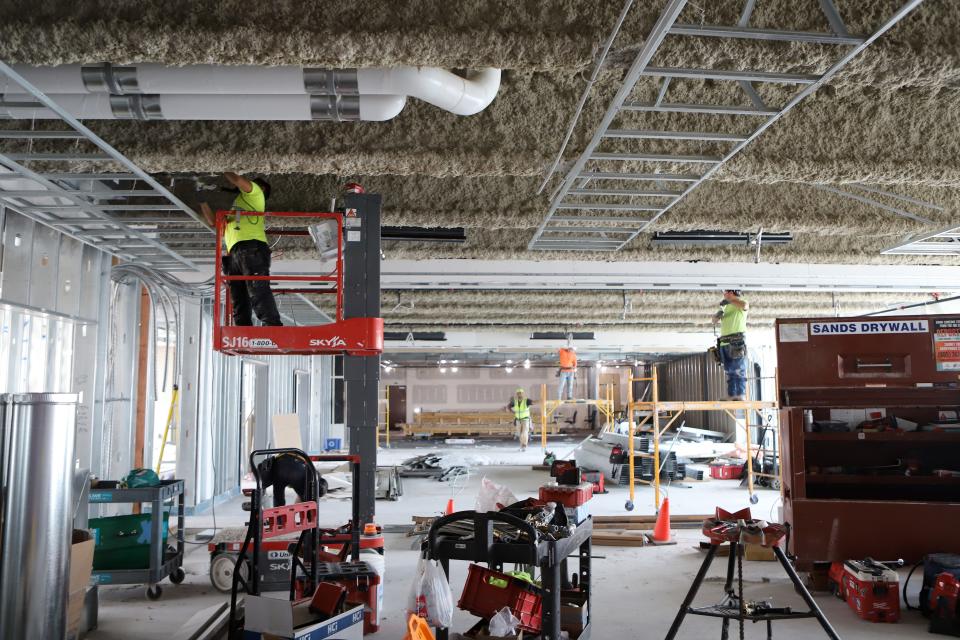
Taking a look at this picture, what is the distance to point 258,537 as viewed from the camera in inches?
199

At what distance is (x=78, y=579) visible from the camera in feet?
19.8

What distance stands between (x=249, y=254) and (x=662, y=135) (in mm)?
4132

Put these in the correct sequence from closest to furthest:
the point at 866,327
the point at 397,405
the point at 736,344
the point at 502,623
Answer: the point at 502,623 → the point at 866,327 → the point at 736,344 → the point at 397,405

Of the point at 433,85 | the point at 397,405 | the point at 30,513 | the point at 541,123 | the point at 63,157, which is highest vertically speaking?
the point at 541,123

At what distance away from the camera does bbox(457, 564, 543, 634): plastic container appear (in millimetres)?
5156

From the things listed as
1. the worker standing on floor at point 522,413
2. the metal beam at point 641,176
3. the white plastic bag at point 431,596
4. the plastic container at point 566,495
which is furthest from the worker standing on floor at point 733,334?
the worker standing on floor at point 522,413

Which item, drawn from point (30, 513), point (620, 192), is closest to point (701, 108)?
point (620, 192)

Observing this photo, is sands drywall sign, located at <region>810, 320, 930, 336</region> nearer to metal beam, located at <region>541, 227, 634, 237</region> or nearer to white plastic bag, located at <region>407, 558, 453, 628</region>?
metal beam, located at <region>541, 227, 634, 237</region>

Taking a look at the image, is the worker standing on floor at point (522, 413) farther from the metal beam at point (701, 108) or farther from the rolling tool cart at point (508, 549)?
the rolling tool cart at point (508, 549)

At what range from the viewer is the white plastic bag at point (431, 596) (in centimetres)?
459

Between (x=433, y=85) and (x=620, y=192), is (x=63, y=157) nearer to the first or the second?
(x=433, y=85)

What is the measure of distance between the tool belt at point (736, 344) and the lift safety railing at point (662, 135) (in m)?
3.59

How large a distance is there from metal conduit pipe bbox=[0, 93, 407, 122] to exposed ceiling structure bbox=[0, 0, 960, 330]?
2.42 feet

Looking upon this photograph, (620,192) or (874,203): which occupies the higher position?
(874,203)
